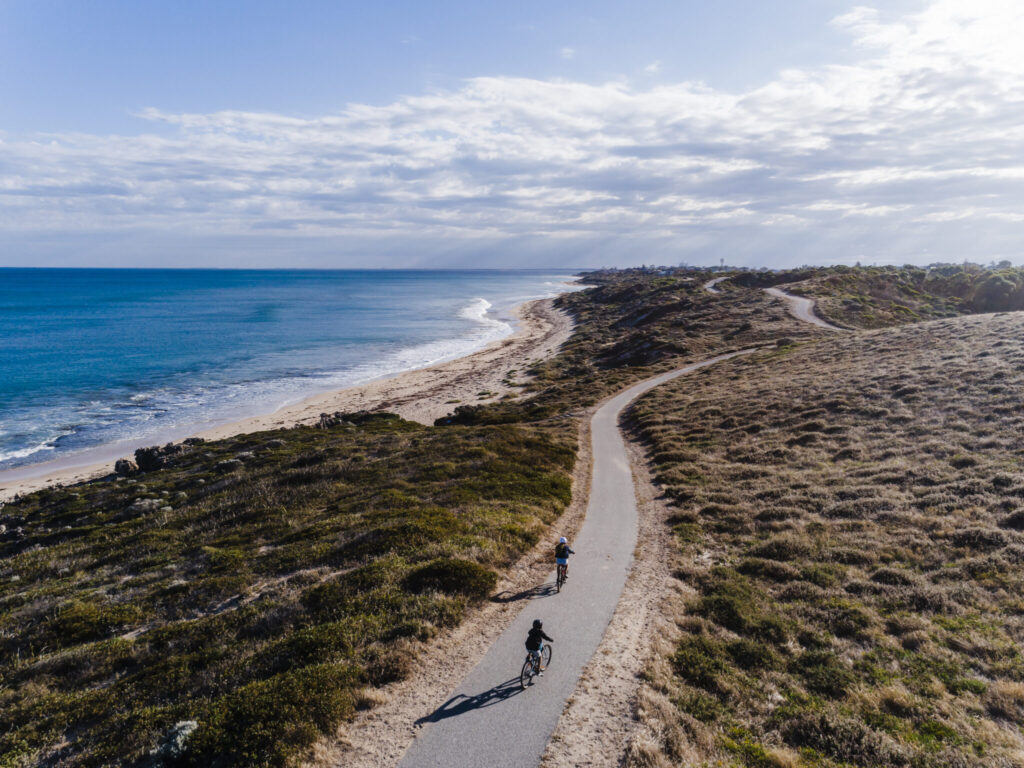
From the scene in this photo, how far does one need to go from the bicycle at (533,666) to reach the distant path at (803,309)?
75776 millimetres

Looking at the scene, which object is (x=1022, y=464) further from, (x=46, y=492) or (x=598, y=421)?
(x=46, y=492)

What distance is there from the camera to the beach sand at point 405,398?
4069cm

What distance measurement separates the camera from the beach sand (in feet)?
133

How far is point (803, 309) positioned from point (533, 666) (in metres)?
94.7

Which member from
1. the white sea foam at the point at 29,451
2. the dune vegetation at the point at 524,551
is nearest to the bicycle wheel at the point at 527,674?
the dune vegetation at the point at 524,551

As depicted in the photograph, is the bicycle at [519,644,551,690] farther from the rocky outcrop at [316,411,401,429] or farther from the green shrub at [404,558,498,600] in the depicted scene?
the rocky outcrop at [316,411,401,429]

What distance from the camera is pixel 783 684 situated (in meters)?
11.6

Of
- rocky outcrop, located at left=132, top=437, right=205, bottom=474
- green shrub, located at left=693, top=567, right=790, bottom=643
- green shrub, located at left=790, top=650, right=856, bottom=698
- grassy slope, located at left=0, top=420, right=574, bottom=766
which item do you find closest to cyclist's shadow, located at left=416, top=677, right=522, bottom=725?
grassy slope, located at left=0, top=420, right=574, bottom=766

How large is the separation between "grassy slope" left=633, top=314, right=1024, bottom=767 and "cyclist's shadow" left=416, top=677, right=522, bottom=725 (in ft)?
9.96

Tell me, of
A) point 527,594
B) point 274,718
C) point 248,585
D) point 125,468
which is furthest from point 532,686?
point 125,468

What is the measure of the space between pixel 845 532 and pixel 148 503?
117ft

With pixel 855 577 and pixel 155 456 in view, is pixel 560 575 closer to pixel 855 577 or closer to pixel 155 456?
pixel 855 577

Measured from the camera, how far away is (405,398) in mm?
62625

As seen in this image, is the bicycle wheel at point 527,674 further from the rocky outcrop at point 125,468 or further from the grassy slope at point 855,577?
the rocky outcrop at point 125,468
